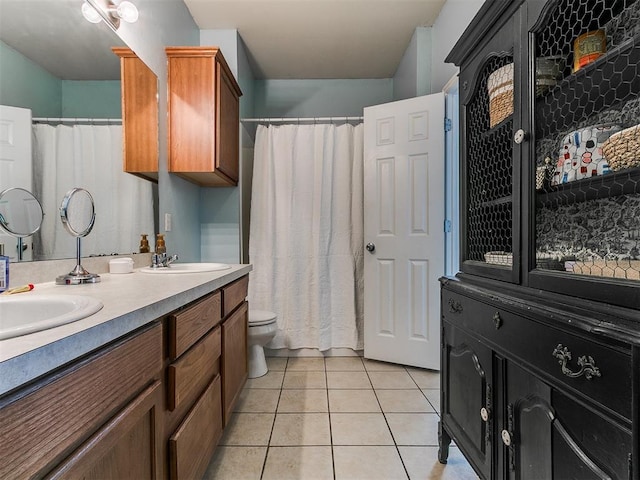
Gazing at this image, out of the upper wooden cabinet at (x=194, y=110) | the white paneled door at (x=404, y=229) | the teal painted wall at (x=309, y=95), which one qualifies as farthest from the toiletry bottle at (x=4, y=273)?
the teal painted wall at (x=309, y=95)

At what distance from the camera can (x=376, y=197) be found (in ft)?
8.39

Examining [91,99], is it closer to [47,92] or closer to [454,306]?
[47,92]

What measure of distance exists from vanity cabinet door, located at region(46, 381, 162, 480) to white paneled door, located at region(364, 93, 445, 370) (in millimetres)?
1926

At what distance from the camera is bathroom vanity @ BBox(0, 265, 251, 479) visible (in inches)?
18.0

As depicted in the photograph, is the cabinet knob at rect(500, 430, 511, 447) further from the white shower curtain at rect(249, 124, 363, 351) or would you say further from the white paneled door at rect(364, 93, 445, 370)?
the white shower curtain at rect(249, 124, 363, 351)

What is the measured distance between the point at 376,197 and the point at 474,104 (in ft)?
4.28

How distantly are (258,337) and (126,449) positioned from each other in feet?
5.28

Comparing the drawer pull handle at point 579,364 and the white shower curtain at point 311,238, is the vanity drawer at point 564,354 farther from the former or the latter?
the white shower curtain at point 311,238

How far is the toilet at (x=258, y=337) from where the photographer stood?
7.46 ft

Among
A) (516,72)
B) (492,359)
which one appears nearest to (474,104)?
(516,72)

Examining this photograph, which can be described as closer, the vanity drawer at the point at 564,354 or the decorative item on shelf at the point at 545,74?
the vanity drawer at the point at 564,354

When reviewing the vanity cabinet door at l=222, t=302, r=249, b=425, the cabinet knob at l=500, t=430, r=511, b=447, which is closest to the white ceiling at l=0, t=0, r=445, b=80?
the vanity cabinet door at l=222, t=302, r=249, b=425

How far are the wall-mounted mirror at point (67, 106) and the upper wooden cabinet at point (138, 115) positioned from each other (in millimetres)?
46

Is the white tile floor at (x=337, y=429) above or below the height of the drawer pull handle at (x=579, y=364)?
below
